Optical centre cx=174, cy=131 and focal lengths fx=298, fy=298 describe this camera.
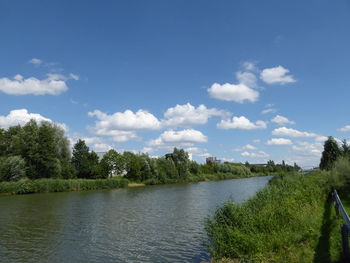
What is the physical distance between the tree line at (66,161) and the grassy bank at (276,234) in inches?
1441

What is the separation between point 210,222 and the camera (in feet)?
43.6

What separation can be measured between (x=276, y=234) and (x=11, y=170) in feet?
179

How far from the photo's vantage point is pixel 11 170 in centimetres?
5406

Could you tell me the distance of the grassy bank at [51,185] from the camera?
50500 mm

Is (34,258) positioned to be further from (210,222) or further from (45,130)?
(45,130)

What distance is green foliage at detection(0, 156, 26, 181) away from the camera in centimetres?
5388

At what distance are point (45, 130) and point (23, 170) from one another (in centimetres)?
1040

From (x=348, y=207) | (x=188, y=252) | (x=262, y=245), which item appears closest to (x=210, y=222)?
(x=188, y=252)

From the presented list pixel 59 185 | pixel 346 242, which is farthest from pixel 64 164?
pixel 346 242

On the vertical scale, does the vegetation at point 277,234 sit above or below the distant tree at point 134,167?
below

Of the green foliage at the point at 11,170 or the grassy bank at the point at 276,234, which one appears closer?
the grassy bank at the point at 276,234

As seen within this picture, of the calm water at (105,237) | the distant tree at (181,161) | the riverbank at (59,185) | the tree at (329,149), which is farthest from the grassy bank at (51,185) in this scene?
the tree at (329,149)

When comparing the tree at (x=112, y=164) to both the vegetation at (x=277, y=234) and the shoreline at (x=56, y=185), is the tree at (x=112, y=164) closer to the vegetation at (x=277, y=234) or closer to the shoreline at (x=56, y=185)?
the shoreline at (x=56, y=185)

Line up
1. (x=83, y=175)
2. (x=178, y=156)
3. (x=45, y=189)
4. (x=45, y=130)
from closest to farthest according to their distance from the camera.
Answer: (x=45, y=189), (x=45, y=130), (x=83, y=175), (x=178, y=156)
